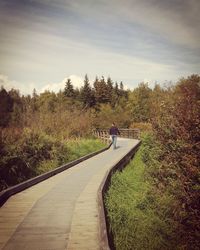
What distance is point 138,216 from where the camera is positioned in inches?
371

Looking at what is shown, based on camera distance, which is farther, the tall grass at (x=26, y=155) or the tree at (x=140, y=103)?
the tree at (x=140, y=103)

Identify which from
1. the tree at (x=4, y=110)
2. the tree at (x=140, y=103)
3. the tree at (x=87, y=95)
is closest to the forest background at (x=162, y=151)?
the tree at (x=4, y=110)

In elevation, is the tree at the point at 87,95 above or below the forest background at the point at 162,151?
above

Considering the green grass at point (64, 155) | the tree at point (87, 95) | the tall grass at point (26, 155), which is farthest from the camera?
the tree at point (87, 95)

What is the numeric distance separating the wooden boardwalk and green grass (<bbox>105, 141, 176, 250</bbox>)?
77 centimetres

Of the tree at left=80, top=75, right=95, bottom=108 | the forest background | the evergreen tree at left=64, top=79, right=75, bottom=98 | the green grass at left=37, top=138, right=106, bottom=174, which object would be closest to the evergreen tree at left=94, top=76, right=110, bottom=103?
the tree at left=80, top=75, right=95, bottom=108

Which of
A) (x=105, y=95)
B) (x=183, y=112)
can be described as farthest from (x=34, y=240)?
(x=105, y=95)

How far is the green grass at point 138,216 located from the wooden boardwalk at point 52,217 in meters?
0.77

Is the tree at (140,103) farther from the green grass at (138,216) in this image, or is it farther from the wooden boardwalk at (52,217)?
the wooden boardwalk at (52,217)

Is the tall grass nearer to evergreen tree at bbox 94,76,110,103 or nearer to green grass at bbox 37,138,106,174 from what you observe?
green grass at bbox 37,138,106,174

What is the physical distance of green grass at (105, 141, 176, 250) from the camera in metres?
7.83

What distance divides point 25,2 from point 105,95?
2442 inches

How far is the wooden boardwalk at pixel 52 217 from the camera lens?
19.1 ft

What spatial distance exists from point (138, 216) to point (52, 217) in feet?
10.4
